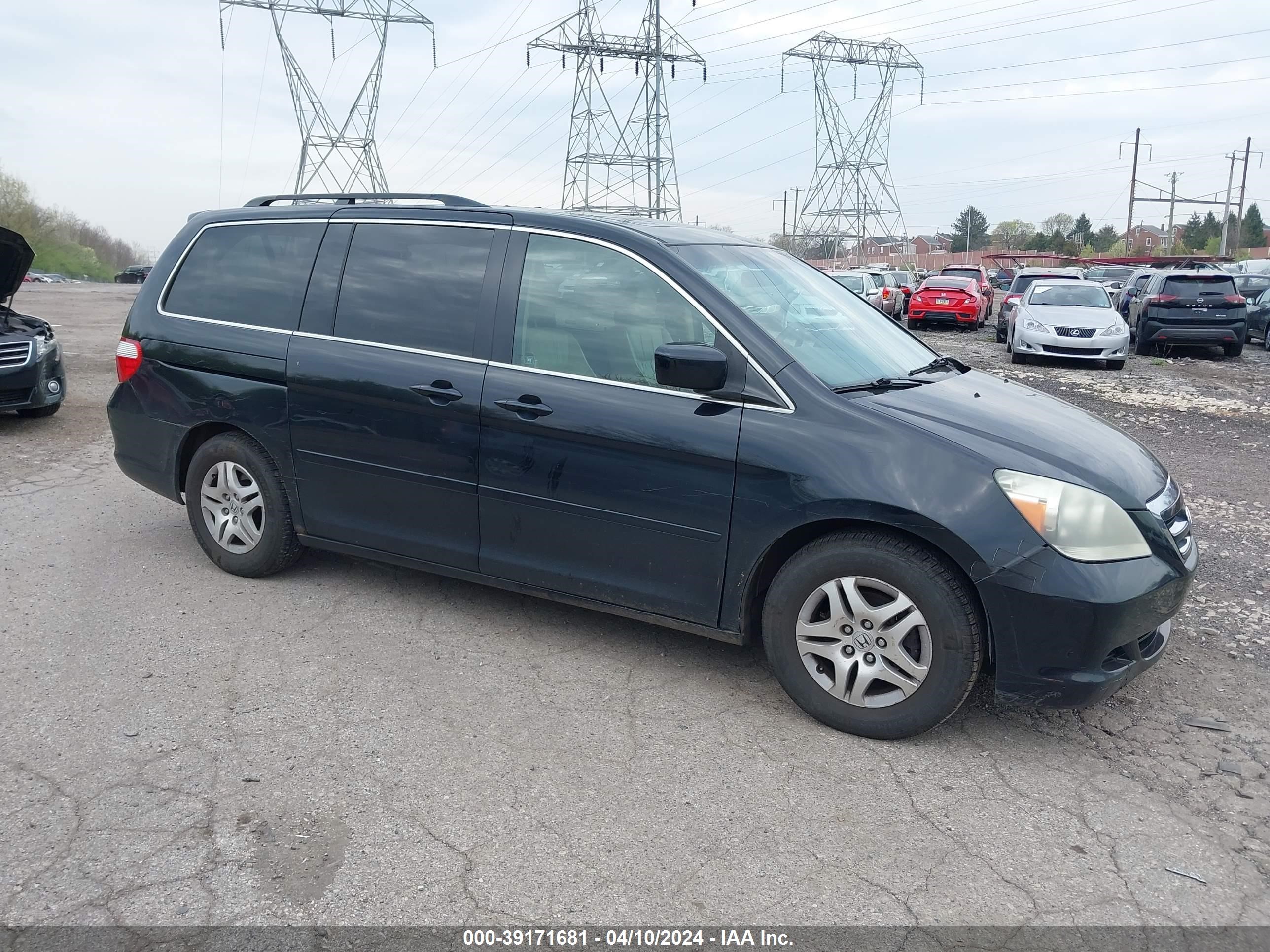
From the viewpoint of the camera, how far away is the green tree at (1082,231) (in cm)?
9581

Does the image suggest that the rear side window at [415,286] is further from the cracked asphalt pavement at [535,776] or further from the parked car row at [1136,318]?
the parked car row at [1136,318]

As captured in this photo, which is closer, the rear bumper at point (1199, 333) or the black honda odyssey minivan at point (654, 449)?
the black honda odyssey minivan at point (654, 449)

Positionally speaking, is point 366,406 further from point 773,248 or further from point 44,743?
point 773,248

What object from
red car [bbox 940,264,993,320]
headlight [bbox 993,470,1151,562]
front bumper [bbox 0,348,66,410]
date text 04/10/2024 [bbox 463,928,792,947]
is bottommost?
date text 04/10/2024 [bbox 463,928,792,947]

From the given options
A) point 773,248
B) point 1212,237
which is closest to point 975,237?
point 1212,237

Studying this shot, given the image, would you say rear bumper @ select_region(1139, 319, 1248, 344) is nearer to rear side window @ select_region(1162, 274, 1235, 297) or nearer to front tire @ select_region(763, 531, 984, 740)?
rear side window @ select_region(1162, 274, 1235, 297)

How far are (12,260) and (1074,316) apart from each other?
14804 millimetres

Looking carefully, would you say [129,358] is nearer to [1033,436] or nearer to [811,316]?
[811,316]

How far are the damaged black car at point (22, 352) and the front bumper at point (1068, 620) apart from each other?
27.9ft

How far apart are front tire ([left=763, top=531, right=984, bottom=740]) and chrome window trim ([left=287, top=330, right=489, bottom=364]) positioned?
1647mm

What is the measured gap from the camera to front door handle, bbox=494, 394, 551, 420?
4.11 metres

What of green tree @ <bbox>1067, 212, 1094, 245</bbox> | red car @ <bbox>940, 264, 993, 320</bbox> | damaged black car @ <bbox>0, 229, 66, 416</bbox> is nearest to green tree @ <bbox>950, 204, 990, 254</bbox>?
green tree @ <bbox>1067, 212, 1094, 245</bbox>

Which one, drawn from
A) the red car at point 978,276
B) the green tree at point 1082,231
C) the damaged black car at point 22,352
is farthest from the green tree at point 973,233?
the damaged black car at point 22,352

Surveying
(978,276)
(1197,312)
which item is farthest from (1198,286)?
(978,276)
